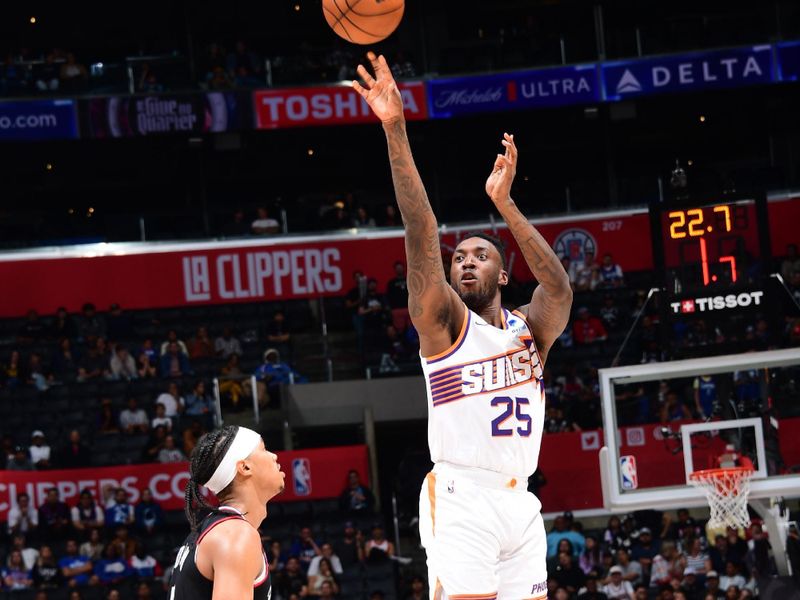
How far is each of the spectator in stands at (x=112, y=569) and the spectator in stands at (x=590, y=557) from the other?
18.1 ft

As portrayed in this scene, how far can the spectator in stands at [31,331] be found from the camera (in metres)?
21.1

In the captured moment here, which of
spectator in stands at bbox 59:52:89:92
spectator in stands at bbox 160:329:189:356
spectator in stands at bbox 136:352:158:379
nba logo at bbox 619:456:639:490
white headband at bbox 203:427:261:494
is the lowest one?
nba logo at bbox 619:456:639:490

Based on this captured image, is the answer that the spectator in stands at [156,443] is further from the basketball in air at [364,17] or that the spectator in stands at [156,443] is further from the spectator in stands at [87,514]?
the basketball in air at [364,17]

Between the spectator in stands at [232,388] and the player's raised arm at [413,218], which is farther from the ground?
the player's raised arm at [413,218]

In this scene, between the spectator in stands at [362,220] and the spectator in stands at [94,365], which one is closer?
the spectator in stands at [94,365]

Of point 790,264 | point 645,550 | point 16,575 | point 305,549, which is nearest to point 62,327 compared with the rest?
point 16,575

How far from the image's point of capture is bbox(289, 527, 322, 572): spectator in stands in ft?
53.0

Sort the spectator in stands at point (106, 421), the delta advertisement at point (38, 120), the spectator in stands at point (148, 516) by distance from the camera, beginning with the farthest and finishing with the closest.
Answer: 1. the delta advertisement at point (38, 120)
2. the spectator in stands at point (106, 421)
3. the spectator in stands at point (148, 516)

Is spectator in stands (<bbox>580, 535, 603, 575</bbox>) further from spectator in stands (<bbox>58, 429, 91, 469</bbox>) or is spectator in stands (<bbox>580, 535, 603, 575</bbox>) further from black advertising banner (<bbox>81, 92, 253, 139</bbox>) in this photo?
black advertising banner (<bbox>81, 92, 253, 139</bbox>)

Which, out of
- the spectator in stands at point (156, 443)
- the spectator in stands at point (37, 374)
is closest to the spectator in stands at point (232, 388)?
the spectator in stands at point (156, 443)

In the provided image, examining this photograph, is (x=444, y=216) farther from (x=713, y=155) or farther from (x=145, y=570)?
(x=145, y=570)

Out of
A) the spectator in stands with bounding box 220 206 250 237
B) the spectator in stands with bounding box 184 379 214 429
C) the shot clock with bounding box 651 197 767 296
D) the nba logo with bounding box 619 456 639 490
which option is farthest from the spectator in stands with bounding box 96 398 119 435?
the shot clock with bounding box 651 197 767 296

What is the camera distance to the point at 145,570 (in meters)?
16.1

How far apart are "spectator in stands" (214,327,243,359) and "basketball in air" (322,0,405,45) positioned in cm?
1458
